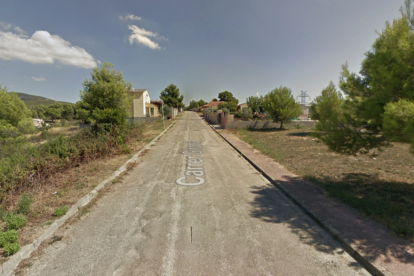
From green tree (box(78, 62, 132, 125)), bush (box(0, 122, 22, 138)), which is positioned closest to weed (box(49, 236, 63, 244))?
A: green tree (box(78, 62, 132, 125))

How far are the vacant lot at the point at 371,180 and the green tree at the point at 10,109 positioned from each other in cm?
1543

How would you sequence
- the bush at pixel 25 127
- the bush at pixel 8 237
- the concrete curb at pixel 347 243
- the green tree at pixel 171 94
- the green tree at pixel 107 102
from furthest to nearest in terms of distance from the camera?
the green tree at pixel 171 94 → the bush at pixel 25 127 → the green tree at pixel 107 102 → the bush at pixel 8 237 → the concrete curb at pixel 347 243

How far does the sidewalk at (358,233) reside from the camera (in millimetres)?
2367

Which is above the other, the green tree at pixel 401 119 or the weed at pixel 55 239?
the green tree at pixel 401 119

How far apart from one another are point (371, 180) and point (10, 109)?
702 inches

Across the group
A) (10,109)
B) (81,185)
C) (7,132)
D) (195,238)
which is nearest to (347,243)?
(195,238)

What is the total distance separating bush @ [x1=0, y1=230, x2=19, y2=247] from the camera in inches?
105

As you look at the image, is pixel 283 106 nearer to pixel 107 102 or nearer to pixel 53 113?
pixel 107 102

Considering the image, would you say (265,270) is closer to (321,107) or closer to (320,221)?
(320,221)

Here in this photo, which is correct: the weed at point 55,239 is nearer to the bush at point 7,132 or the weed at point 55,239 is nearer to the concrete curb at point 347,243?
the concrete curb at point 347,243

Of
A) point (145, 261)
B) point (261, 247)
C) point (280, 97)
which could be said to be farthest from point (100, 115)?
point (280, 97)

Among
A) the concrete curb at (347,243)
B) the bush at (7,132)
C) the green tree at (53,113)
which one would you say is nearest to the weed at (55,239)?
the concrete curb at (347,243)

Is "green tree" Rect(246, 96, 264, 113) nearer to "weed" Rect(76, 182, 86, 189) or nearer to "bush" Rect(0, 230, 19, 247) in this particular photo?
"weed" Rect(76, 182, 86, 189)

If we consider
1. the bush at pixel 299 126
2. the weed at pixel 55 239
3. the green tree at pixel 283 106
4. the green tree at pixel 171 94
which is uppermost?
the green tree at pixel 171 94
